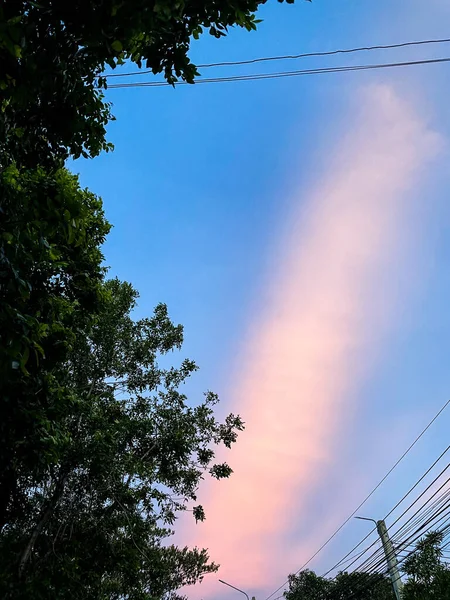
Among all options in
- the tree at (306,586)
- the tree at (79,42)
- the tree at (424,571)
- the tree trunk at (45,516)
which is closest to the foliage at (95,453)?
the tree trunk at (45,516)

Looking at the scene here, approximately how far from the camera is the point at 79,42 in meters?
3.68

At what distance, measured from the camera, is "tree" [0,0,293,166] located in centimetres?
308

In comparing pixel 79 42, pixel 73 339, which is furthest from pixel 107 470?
pixel 79 42

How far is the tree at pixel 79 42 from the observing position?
10.1ft

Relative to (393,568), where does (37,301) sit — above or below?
above

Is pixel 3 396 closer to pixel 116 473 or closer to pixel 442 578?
pixel 116 473

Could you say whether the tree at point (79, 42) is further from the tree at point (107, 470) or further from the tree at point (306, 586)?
the tree at point (306, 586)

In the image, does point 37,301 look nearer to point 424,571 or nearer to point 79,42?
point 79,42

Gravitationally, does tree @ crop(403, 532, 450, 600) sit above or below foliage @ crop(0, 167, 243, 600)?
below

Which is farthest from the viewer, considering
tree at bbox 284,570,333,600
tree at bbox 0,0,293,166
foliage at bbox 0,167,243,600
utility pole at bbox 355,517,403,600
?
tree at bbox 284,570,333,600

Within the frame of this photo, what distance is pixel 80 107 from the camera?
14.9 ft

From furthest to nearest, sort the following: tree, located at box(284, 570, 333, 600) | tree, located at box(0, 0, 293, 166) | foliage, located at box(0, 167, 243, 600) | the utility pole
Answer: tree, located at box(284, 570, 333, 600) < the utility pole < foliage, located at box(0, 167, 243, 600) < tree, located at box(0, 0, 293, 166)

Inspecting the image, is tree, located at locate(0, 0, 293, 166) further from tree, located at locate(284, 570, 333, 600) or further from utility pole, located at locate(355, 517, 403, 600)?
tree, located at locate(284, 570, 333, 600)

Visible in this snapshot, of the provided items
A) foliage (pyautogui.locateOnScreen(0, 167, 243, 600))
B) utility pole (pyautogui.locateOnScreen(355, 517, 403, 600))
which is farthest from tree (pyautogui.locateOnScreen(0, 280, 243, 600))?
utility pole (pyautogui.locateOnScreen(355, 517, 403, 600))
